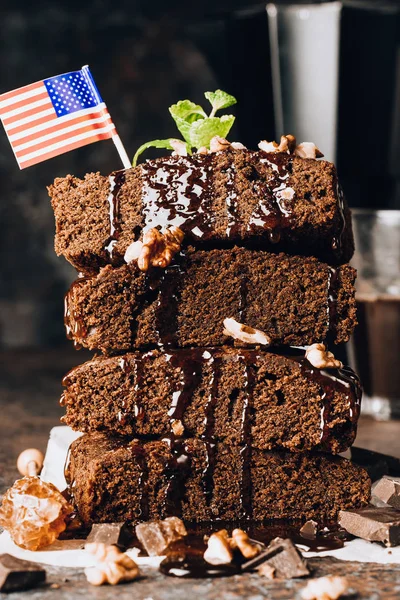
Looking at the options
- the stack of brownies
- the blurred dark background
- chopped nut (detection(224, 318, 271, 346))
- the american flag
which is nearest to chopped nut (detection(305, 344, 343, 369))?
A: the stack of brownies

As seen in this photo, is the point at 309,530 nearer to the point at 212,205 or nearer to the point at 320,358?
the point at 320,358

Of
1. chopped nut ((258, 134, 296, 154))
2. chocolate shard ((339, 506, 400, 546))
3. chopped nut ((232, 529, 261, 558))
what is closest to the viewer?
chopped nut ((232, 529, 261, 558))

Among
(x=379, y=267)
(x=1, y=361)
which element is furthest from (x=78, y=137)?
(x=1, y=361)

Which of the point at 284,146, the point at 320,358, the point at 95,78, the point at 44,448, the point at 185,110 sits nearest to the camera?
the point at 320,358

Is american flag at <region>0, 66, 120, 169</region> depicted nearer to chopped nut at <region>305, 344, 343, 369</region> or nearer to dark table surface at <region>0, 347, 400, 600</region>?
chopped nut at <region>305, 344, 343, 369</region>

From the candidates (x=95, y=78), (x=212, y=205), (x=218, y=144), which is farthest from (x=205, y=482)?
(x=95, y=78)

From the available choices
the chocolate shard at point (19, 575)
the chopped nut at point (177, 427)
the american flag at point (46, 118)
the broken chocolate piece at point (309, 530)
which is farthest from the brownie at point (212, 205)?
the chocolate shard at point (19, 575)
